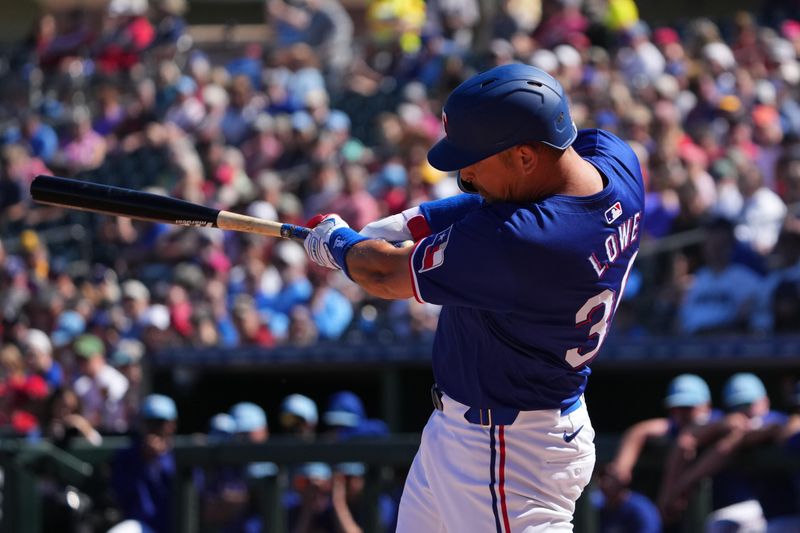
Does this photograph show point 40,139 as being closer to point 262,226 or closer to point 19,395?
point 19,395

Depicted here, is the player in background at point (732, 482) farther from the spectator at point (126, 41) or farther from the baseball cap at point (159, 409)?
the spectator at point (126, 41)

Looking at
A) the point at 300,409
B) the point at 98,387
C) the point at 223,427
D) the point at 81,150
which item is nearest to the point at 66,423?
the point at 223,427

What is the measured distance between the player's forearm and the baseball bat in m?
0.52

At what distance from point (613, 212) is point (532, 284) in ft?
1.02

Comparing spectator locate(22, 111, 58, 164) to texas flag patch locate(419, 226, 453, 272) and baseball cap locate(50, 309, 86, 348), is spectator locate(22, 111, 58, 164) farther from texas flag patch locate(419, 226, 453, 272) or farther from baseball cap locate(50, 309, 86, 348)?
texas flag patch locate(419, 226, 453, 272)

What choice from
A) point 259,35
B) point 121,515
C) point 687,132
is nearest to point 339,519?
point 121,515

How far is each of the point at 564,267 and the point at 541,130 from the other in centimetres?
34

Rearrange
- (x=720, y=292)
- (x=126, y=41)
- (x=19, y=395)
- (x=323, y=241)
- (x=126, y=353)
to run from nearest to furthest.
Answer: (x=323, y=241), (x=720, y=292), (x=19, y=395), (x=126, y=353), (x=126, y=41)

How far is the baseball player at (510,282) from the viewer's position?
331 centimetres

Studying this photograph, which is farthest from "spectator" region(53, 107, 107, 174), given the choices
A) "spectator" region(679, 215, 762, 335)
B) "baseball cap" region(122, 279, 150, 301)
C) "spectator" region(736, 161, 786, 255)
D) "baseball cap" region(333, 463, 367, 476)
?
"baseball cap" region(333, 463, 367, 476)

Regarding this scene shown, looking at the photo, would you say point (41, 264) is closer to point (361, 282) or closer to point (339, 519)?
point (339, 519)

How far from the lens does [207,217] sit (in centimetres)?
399

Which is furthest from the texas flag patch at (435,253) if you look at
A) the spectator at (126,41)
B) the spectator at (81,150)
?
the spectator at (126,41)

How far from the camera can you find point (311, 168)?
33.9 ft
